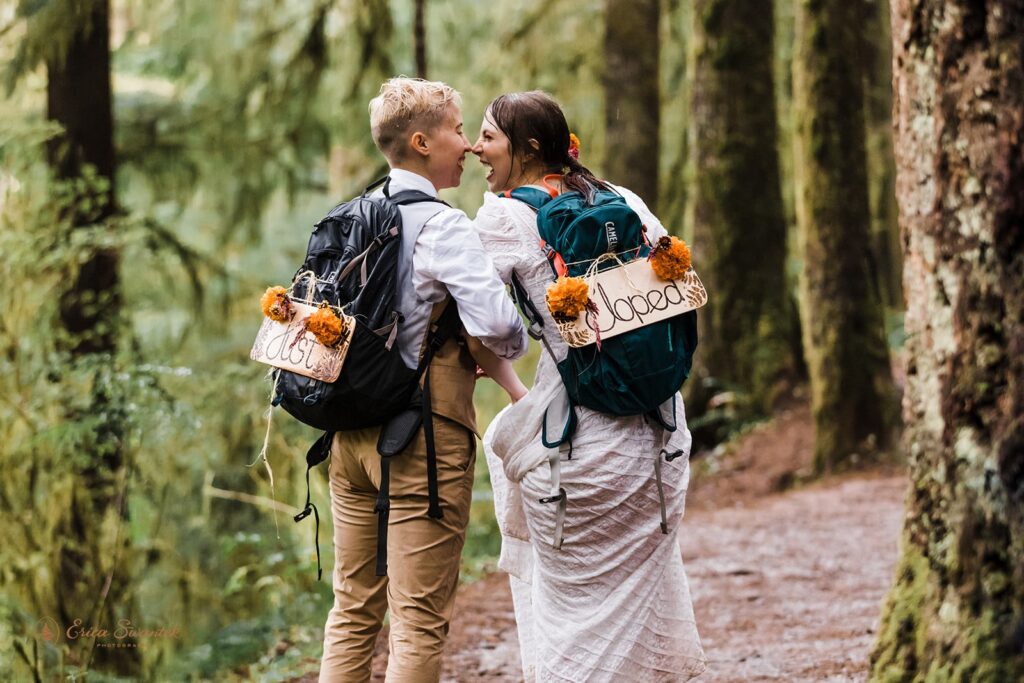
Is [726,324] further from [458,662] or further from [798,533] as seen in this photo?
[458,662]

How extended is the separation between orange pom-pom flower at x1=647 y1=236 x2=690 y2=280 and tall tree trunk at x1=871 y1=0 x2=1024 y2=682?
76cm

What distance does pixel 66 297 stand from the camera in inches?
299

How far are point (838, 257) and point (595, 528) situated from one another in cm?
693

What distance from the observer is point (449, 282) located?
3.34 metres

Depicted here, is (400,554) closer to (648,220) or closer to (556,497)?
(556,497)

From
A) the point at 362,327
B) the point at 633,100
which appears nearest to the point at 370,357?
the point at 362,327

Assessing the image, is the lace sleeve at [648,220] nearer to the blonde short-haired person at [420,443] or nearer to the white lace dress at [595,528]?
the white lace dress at [595,528]

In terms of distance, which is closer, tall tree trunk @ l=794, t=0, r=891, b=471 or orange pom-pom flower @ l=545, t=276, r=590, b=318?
orange pom-pom flower @ l=545, t=276, r=590, b=318

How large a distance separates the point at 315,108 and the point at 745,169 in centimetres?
455

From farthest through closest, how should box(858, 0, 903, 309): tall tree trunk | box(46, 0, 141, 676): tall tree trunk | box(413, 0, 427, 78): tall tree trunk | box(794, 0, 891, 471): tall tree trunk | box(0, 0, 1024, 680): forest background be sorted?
1. box(858, 0, 903, 309): tall tree trunk
2. box(794, 0, 891, 471): tall tree trunk
3. box(413, 0, 427, 78): tall tree trunk
4. box(46, 0, 141, 676): tall tree trunk
5. box(0, 0, 1024, 680): forest background

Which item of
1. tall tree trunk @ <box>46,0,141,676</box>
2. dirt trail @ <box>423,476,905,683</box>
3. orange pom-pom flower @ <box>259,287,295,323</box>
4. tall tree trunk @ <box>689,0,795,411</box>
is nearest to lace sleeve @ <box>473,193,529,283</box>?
orange pom-pom flower @ <box>259,287,295,323</box>

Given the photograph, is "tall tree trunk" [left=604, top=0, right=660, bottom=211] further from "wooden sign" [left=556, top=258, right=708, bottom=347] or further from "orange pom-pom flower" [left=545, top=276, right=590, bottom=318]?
"orange pom-pom flower" [left=545, top=276, right=590, bottom=318]

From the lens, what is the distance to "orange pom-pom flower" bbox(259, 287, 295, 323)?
3.47m

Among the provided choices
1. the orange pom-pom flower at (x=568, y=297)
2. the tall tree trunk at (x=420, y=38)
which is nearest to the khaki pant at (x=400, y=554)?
the orange pom-pom flower at (x=568, y=297)
